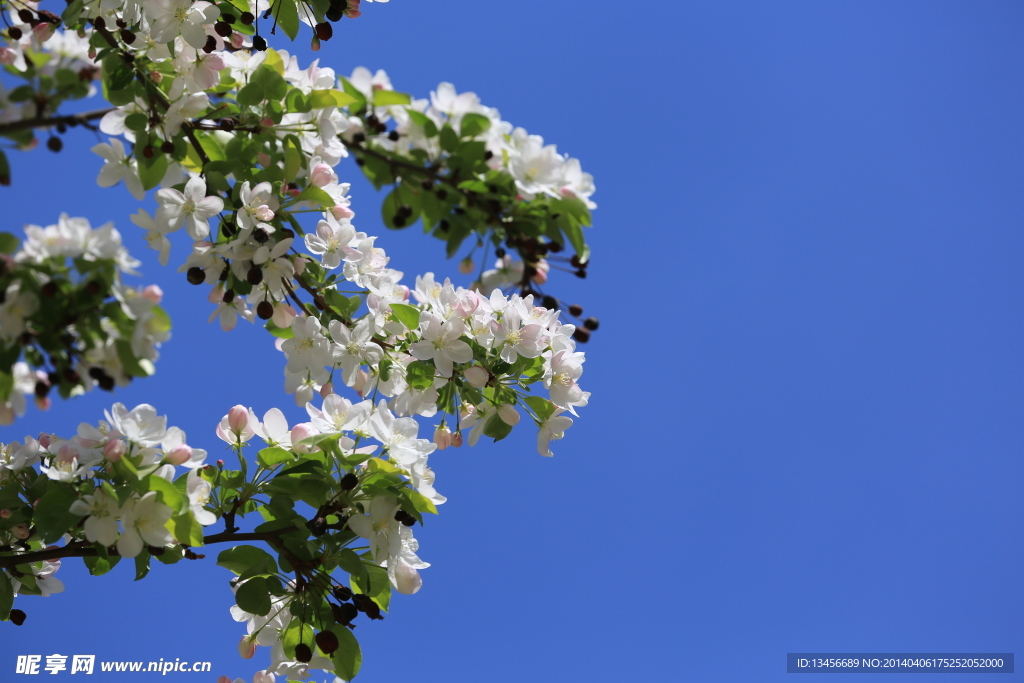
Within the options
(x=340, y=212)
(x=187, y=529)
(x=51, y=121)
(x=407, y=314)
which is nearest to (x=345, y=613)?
(x=187, y=529)

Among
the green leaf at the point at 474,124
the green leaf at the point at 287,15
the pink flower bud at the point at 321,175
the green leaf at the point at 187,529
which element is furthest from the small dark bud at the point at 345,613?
the green leaf at the point at 474,124

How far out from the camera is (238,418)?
1.50 meters

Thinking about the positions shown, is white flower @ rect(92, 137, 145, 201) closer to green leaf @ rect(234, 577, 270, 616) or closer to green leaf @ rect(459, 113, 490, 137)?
green leaf @ rect(234, 577, 270, 616)

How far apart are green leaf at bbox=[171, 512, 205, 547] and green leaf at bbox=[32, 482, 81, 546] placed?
0.20 m

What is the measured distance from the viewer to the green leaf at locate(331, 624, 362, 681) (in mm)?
1379

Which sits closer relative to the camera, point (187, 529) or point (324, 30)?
point (187, 529)

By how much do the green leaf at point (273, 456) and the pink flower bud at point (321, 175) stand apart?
595mm

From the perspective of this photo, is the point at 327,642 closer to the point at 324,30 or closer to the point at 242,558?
the point at 242,558

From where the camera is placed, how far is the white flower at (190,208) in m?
1.39

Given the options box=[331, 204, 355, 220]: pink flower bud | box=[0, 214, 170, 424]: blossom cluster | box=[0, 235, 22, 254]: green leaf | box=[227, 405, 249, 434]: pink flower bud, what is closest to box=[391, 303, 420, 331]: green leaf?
box=[331, 204, 355, 220]: pink flower bud

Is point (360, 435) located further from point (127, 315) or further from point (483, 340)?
point (127, 315)

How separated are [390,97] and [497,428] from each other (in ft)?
4.15

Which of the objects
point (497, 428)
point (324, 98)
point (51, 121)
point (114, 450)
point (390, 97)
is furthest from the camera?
point (390, 97)

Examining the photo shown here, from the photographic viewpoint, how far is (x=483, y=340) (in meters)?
1.51
